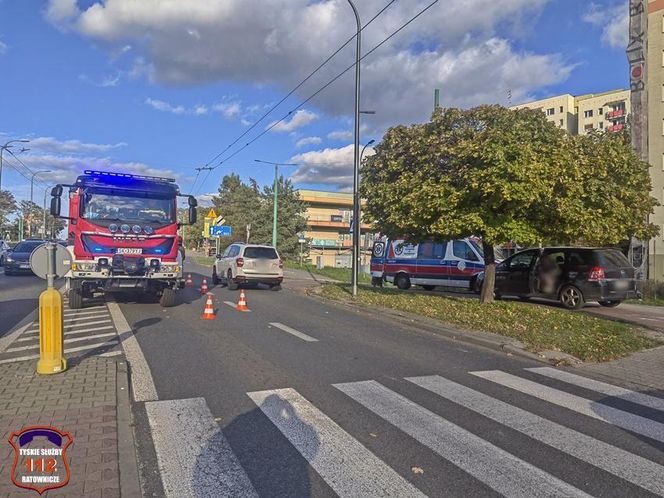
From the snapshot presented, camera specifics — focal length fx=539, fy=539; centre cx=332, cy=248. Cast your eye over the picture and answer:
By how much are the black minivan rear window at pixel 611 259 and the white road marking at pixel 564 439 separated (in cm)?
856

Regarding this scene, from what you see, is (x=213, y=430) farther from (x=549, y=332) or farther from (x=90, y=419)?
(x=549, y=332)

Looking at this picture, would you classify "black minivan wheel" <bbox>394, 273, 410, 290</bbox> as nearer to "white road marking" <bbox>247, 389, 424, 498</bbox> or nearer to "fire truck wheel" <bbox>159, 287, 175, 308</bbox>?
"fire truck wheel" <bbox>159, 287, 175, 308</bbox>

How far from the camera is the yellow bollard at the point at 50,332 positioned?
6.09 meters

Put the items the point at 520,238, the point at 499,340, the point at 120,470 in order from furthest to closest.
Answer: the point at 520,238
the point at 499,340
the point at 120,470

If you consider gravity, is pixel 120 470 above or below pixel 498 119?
below

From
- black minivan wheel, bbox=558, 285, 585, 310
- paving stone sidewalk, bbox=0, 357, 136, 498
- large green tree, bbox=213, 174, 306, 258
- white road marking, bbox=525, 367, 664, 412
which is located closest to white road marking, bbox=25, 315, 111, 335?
paving stone sidewalk, bbox=0, 357, 136, 498

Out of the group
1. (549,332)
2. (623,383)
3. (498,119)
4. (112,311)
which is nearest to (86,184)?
(112,311)

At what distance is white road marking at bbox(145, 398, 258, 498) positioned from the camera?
3.63 m

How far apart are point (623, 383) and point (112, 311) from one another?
1073cm

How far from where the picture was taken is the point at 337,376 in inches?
270

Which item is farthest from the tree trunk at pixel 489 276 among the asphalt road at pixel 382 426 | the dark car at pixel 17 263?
the dark car at pixel 17 263

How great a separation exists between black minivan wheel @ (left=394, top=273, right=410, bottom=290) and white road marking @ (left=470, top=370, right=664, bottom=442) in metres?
14.8

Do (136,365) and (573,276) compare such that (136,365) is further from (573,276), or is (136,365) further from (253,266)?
(253,266)

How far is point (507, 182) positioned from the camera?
10.6 meters
